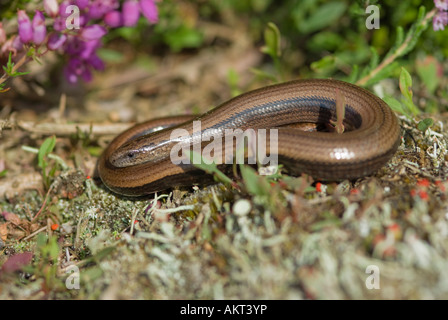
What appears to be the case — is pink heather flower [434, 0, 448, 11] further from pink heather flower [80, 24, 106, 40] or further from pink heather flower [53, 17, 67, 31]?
pink heather flower [53, 17, 67, 31]

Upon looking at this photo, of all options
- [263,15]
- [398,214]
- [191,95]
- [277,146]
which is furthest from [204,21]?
[398,214]

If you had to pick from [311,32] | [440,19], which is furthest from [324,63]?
[311,32]

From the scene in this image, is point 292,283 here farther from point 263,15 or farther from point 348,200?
point 263,15

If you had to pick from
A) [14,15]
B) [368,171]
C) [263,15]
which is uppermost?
[263,15]

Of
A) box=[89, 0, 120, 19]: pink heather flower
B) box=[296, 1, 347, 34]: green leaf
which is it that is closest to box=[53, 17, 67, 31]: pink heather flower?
box=[89, 0, 120, 19]: pink heather flower

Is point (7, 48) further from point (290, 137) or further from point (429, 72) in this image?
point (429, 72)
